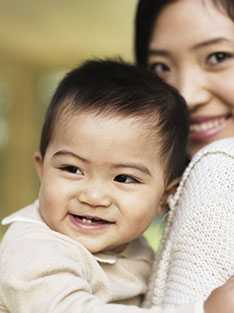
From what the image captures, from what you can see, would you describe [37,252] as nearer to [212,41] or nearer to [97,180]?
[97,180]

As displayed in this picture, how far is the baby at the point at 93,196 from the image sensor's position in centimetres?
123

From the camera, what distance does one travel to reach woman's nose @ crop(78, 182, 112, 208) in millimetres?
1346

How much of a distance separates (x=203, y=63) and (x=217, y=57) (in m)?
0.04

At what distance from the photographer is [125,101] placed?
1.45 meters

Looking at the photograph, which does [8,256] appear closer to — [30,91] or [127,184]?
[127,184]

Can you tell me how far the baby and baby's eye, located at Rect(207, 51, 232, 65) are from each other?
35 centimetres

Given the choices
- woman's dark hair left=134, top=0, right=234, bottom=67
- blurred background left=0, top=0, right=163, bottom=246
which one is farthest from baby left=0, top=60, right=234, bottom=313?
blurred background left=0, top=0, right=163, bottom=246

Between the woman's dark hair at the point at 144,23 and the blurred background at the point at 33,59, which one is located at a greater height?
the woman's dark hair at the point at 144,23

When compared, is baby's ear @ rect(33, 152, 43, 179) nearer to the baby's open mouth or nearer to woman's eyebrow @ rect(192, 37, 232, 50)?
the baby's open mouth

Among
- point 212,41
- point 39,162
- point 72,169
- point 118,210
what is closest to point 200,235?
point 118,210

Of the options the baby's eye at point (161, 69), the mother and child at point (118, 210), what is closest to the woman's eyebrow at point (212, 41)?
the baby's eye at point (161, 69)

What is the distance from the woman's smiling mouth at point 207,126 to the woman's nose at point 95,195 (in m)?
0.58

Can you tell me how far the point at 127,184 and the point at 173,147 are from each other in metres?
0.19

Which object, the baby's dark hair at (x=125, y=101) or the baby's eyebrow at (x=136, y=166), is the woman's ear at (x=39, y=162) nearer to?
the baby's dark hair at (x=125, y=101)
